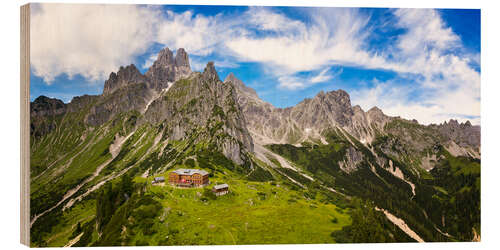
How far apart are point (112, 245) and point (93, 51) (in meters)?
76.9

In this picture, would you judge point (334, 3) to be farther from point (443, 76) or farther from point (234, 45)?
point (443, 76)

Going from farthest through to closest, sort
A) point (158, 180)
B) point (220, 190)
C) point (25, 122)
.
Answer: point (158, 180), point (220, 190), point (25, 122)

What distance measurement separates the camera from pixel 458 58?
2982 inches

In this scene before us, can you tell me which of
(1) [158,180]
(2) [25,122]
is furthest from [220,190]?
(2) [25,122]

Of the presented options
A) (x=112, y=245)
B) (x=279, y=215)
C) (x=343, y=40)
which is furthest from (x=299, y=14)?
(x=112, y=245)

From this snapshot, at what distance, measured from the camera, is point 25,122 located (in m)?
55.6

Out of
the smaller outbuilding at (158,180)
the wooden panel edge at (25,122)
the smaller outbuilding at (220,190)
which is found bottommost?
the smaller outbuilding at (220,190)

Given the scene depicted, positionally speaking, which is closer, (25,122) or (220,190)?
(25,122)

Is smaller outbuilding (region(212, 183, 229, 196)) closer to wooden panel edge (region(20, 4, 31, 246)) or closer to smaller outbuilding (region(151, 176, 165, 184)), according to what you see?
smaller outbuilding (region(151, 176, 165, 184))

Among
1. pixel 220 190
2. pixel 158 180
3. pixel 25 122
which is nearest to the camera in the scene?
pixel 25 122

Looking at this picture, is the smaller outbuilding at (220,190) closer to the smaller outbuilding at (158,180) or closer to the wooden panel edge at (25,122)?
the smaller outbuilding at (158,180)

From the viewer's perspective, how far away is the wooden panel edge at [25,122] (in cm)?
5491

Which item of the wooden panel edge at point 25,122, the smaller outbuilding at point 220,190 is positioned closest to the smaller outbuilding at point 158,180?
the smaller outbuilding at point 220,190

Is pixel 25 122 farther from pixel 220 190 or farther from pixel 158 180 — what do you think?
pixel 220 190
